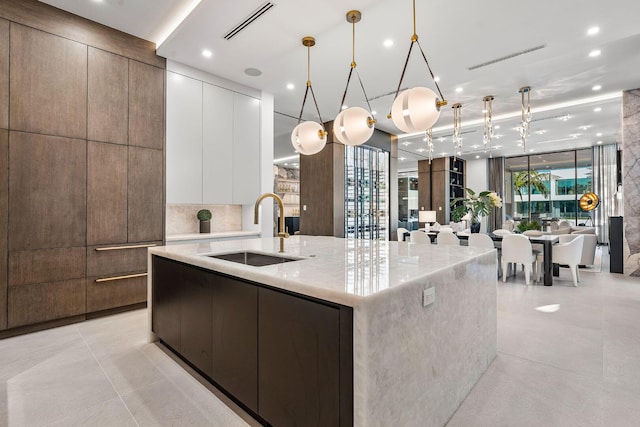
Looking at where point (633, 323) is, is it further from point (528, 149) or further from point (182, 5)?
point (528, 149)

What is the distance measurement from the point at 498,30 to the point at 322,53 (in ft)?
6.65

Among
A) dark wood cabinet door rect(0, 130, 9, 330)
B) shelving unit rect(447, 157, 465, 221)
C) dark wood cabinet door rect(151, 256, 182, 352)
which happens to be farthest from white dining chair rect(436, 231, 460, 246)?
shelving unit rect(447, 157, 465, 221)

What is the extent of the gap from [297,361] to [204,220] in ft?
12.0

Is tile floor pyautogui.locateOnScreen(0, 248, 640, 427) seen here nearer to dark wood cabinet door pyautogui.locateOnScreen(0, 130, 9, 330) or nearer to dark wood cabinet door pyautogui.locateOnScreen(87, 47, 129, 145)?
dark wood cabinet door pyautogui.locateOnScreen(0, 130, 9, 330)

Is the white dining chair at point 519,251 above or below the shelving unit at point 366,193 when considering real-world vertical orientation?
below

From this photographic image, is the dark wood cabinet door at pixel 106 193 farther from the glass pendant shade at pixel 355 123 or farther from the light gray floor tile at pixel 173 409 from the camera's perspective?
the glass pendant shade at pixel 355 123

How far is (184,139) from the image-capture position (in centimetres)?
432

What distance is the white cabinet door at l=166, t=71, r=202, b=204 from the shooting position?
4.19m

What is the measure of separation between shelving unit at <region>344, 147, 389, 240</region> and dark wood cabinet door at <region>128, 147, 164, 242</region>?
13.4ft

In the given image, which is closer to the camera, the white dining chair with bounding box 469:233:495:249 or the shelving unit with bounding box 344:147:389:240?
the white dining chair with bounding box 469:233:495:249

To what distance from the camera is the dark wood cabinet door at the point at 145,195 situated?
12.5 ft

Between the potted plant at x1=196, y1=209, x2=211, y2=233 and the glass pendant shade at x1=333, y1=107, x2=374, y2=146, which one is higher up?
the glass pendant shade at x1=333, y1=107, x2=374, y2=146

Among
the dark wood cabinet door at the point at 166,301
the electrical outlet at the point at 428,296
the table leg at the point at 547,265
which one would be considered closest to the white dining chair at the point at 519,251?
the table leg at the point at 547,265

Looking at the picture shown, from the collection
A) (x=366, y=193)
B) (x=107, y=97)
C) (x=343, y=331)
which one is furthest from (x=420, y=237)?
(x=107, y=97)
